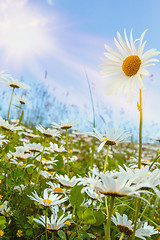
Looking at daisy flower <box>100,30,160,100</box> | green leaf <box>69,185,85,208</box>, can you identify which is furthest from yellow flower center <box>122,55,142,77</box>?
green leaf <box>69,185,85,208</box>

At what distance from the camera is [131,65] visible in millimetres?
1075

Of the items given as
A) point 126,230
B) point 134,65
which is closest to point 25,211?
point 126,230

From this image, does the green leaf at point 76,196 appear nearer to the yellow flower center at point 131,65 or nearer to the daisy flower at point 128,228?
the daisy flower at point 128,228

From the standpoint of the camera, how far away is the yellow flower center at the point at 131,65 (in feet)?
3.46

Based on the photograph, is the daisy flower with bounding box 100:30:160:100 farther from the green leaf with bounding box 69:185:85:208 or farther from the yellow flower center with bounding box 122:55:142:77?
the green leaf with bounding box 69:185:85:208

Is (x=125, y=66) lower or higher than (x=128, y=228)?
higher

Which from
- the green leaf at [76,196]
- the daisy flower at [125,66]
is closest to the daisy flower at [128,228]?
the green leaf at [76,196]

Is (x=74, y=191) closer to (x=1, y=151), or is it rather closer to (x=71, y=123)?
(x=1, y=151)

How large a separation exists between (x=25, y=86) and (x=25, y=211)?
1358 mm

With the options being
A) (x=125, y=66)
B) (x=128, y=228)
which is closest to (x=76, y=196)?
(x=128, y=228)

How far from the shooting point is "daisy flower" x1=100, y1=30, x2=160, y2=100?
3.36 ft

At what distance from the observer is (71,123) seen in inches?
71.3

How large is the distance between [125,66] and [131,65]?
0.03 meters

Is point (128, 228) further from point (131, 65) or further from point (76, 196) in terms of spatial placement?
point (131, 65)
